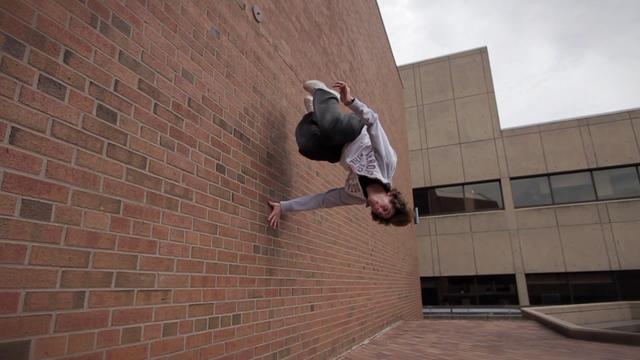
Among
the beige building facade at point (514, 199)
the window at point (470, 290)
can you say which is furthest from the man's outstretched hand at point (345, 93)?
the window at point (470, 290)

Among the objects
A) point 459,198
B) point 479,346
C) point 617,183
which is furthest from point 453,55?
point 479,346

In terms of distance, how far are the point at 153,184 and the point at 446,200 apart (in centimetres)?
1623

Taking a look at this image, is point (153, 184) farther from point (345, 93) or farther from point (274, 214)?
point (345, 93)

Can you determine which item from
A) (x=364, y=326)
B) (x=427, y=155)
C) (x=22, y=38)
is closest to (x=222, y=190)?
(x=22, y=38)

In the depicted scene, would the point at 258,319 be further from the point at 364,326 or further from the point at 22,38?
the point at 364,326

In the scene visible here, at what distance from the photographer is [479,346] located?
595 cm

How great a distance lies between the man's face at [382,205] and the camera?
9.30ft

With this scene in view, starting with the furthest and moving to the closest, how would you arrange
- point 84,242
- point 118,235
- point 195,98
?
point 195,98
point 118,235
point 84,242

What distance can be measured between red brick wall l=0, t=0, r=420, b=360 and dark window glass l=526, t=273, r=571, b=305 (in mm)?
13871

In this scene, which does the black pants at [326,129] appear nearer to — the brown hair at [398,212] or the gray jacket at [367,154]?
the gray jacket at [367,154]

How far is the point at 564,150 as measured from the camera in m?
15.4

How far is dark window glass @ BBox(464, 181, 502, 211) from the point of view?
52.9 ft

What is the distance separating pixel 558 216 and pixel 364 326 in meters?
12.7

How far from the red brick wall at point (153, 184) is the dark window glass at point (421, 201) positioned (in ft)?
45.1
